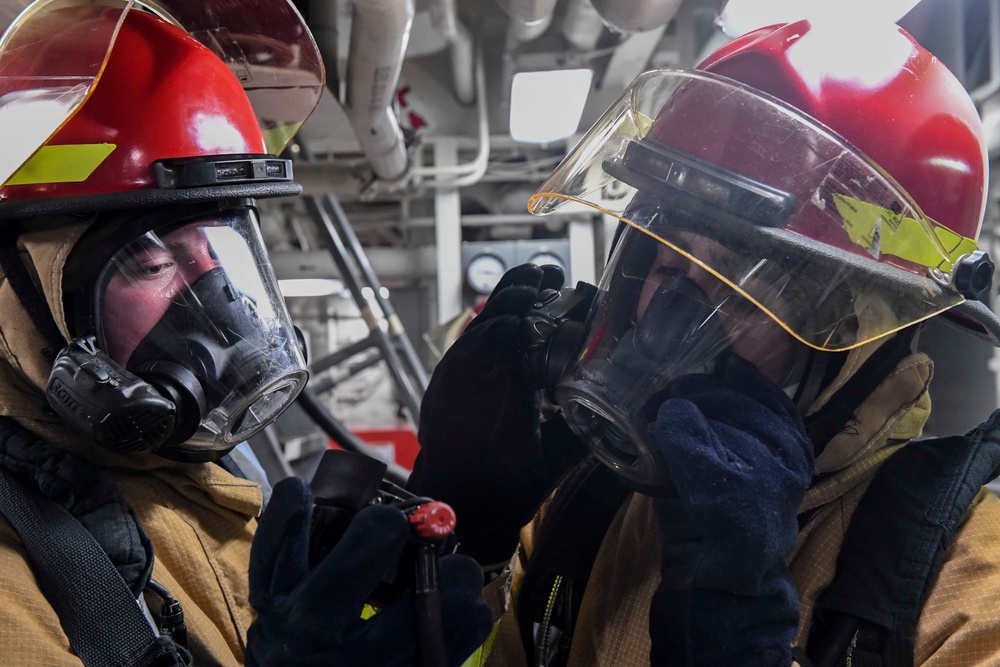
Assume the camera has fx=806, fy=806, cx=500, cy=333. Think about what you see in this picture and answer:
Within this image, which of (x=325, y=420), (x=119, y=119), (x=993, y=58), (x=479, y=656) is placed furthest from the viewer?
(x=325, y=420)

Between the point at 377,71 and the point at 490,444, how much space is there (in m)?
1.84

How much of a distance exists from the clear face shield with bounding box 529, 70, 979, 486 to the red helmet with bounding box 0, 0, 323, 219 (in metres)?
0.61

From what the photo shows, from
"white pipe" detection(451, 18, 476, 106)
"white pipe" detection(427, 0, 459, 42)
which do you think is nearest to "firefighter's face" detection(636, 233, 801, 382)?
"white pipe" detection(427, 0, 459, 42)

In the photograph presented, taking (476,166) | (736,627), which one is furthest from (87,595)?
(476,166)

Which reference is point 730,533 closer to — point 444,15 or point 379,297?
point 444,15

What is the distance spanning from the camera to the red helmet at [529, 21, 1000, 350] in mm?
1022

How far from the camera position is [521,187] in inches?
240

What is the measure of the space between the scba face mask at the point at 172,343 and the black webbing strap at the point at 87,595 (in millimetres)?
139

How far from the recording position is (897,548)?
999 mm

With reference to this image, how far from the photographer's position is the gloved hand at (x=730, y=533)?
0.91 metres

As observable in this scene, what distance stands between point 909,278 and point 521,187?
516 cm

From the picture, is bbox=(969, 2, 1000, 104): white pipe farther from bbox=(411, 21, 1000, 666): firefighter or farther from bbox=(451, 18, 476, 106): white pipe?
bbox=(451, 18, 476, 106): white pipe

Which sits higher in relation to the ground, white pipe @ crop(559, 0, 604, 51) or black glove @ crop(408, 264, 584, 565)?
white pipe @ crop(559, 0, 604, 51)

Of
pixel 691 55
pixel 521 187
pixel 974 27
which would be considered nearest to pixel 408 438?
pixel 521 187
